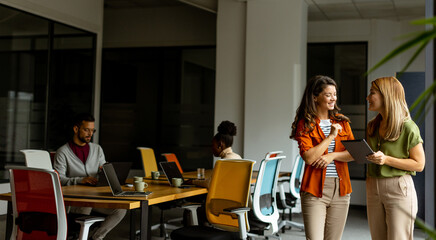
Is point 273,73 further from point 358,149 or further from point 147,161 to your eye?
point 358,149

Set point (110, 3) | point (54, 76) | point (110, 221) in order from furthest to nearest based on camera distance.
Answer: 1. point (110, 3)
2. point (54, 76)
3. point (110, 221)

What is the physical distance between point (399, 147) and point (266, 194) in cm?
178

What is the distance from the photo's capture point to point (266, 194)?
443 cm

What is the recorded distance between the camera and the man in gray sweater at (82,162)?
4.48m

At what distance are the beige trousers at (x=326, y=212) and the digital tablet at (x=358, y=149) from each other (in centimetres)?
18

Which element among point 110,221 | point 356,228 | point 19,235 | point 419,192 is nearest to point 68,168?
point 110,221

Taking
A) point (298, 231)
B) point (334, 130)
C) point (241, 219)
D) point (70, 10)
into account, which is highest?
point (70, 10)

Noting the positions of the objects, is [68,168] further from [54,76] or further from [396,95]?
[54,76]

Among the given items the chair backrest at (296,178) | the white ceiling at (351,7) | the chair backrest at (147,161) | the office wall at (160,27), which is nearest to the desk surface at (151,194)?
the chair backrest at (147,161)

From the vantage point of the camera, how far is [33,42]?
300 inches

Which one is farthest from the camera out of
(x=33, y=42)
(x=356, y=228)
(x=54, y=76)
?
(x=54, y=76)

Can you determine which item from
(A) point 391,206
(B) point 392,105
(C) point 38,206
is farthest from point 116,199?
(B) point 392,105

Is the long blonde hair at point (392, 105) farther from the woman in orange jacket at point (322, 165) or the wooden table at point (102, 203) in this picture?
the wooden table at point (102, 203)

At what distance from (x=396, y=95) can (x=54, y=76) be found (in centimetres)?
656
